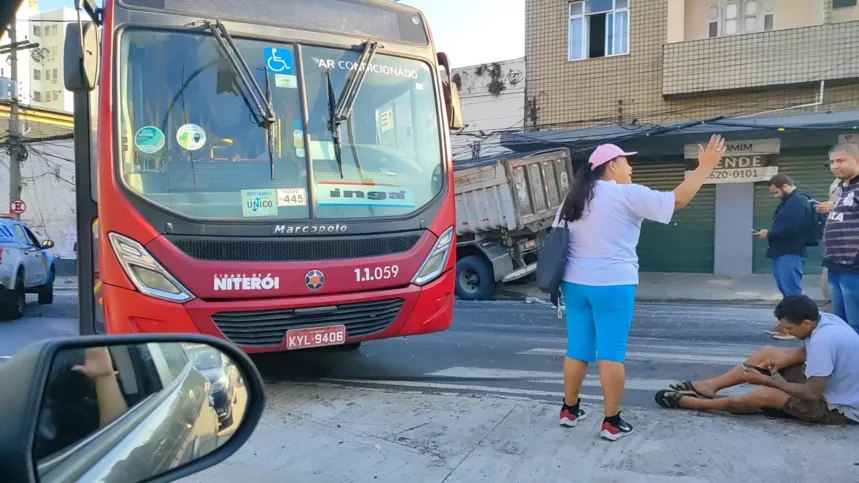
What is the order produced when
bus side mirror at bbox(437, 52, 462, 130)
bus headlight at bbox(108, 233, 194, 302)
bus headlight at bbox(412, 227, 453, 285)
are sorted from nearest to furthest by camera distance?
bus headlight at bbox(108, 233, 194, 302)
bus headlight at bbox(412, 227, 453, 285)
bus side mirror at bbox(437, 52, 462, 130)

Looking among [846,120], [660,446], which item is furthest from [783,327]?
[846,120]

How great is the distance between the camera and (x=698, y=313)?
10.1m

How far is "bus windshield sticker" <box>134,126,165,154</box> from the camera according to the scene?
4539 millimetres

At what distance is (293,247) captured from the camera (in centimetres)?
470

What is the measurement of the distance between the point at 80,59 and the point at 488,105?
558 inches

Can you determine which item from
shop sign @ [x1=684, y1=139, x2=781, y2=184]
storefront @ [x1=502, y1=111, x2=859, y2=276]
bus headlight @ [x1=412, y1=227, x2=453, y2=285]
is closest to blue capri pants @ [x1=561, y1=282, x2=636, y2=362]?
bus headlight @ [x1=412, y1=227, x2=453, y2=285]

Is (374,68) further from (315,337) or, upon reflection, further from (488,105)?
(488,105)

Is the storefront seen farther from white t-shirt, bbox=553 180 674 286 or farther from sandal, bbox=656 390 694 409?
white t-shirt, bbox=553 180 674 286

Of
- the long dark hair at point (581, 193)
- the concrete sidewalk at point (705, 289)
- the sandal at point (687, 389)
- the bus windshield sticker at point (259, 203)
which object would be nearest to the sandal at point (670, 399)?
the sandal at point (687, 389)

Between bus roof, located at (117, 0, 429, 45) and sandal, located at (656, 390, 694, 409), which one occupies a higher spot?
bus roof, located at (117, 0, 429, 45)

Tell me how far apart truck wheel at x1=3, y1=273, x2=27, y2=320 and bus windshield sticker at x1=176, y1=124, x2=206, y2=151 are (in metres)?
7.65

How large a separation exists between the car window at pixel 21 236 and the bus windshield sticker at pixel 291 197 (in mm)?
9209

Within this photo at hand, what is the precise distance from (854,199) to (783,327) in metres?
1.36

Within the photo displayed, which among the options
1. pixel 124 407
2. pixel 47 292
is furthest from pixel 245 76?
pixel 47 292
